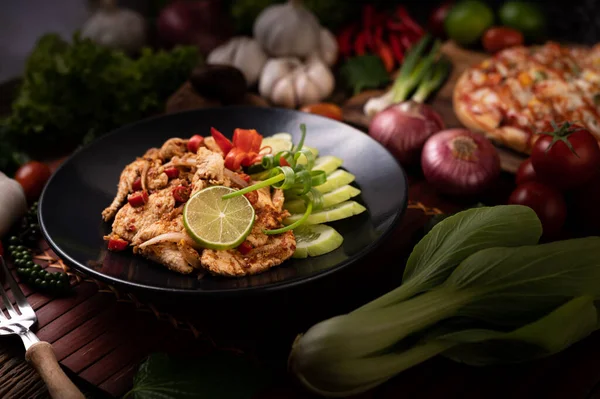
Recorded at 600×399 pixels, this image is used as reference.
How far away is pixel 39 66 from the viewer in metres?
4.38

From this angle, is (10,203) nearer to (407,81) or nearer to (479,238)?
(479,238)

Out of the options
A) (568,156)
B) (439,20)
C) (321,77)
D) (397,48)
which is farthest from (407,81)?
(568,156)

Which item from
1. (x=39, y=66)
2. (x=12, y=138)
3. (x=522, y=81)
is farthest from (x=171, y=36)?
(x=522, y=81)

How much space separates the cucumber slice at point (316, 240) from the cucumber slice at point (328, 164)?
498mm

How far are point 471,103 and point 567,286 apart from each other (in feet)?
7.86

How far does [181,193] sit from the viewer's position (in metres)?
2.87

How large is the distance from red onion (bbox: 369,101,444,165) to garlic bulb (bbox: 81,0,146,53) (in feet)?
9.87

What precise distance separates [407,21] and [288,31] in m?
1.64

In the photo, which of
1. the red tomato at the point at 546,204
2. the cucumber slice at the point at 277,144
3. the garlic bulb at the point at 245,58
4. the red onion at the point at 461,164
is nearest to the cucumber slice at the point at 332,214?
the cucumber slice at the point at 277,144

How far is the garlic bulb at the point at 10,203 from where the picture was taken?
10.3 feet

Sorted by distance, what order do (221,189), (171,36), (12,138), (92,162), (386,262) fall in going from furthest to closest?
(171,36) < (12,138) < (92,162) < (386,262) < (221,189)

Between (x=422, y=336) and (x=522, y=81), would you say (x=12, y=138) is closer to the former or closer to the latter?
(x=422, y=336)

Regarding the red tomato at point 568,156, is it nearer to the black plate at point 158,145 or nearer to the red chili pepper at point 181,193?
the black plate at point 158,145

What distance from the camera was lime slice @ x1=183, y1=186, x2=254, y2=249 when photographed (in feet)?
8.27
